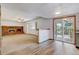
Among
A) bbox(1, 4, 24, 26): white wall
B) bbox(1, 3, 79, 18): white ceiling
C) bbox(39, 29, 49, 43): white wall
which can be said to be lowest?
bbox(39, 29, 49, 43): white wall

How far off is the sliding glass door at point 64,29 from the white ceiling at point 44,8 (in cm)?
17

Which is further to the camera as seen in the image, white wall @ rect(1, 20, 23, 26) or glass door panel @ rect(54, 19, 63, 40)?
glass door panel @ rect(54, 19, 63, 40)

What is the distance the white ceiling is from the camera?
74.7 inches

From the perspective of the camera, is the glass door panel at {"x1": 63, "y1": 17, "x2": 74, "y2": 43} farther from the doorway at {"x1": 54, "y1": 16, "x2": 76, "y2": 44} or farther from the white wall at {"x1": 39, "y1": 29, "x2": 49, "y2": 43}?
the white wall at {"x1": 39, "y1": 29, "x2": 49, "y2": 43}

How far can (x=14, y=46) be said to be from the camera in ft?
6.31

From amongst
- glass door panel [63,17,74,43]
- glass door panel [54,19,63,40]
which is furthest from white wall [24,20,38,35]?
glass door panel [63,17,74,43]

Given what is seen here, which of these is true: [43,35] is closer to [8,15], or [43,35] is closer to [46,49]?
[46,49]

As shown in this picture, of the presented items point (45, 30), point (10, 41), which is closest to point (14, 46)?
point (10, 41)

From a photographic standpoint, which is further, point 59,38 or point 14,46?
point 59,38

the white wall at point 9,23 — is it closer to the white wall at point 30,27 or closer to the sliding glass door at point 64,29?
the white wall at point 30,27

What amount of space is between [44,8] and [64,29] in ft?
2.16

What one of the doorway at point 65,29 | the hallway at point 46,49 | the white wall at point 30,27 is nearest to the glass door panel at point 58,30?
the doorway at point 65,29

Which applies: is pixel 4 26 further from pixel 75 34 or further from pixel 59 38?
pixel 75 34
